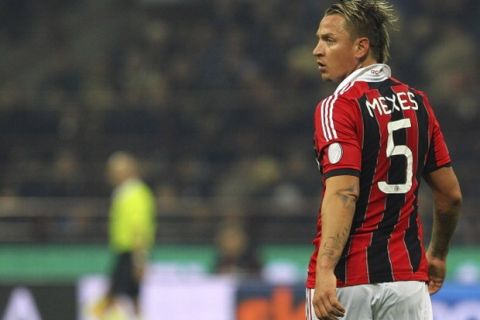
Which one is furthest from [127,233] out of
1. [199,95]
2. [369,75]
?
[369,75]

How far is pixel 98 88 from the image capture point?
588 inches

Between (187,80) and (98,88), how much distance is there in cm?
109

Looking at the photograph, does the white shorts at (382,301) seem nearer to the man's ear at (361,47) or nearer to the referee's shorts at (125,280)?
the man's ear at (361,47)

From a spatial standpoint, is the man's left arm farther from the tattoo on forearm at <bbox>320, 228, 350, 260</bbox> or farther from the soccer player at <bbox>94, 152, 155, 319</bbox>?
the soccer player at <bbox>94, 152, 155, 319</bbox>

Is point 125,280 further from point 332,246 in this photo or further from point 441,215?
point 332,246

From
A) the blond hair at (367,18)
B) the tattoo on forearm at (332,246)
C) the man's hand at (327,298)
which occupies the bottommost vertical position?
the man's hand at (327,298)

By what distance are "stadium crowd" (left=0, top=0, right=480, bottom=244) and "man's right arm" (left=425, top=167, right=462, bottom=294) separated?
7953 mm

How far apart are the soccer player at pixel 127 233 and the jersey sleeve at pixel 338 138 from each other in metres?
7.66

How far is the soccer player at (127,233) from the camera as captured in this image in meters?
11.5

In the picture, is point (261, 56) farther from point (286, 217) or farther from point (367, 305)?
point (367, 305)

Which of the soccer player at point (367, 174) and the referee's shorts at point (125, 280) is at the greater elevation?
the referee's shorts at point (125, 280)

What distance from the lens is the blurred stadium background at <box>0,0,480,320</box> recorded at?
12602 mm

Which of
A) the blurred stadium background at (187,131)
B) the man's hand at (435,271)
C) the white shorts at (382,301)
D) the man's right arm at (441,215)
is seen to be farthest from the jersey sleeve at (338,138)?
the blurred stadium background at (187,131)

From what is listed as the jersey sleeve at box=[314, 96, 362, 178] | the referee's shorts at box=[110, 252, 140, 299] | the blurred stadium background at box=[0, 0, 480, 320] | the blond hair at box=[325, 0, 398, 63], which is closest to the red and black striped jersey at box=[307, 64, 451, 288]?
the jersey sleeve at box=[314, 96, 362, 178]
